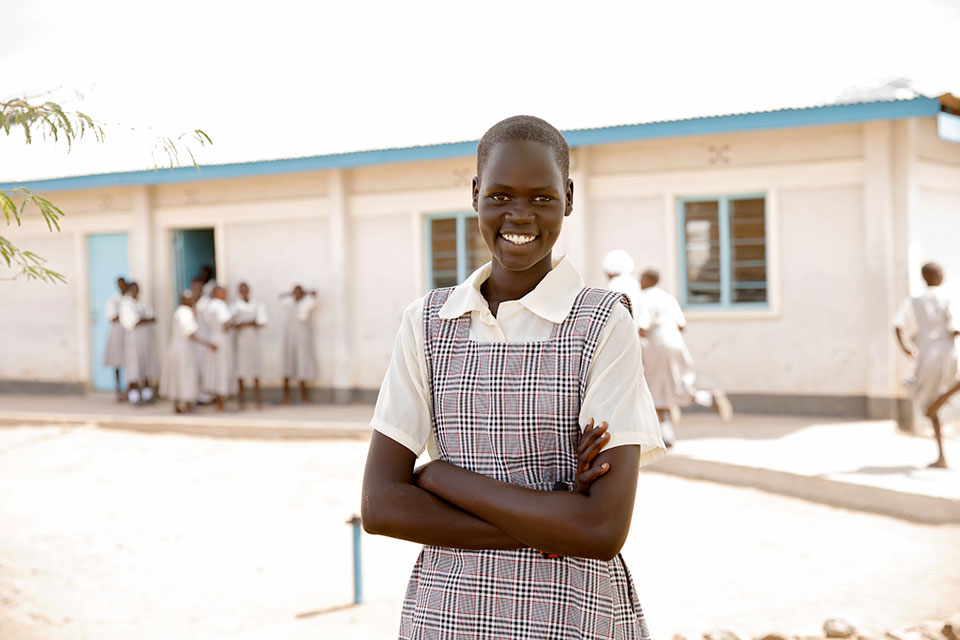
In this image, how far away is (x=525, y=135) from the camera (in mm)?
1680

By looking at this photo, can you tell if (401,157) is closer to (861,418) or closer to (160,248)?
(160,248)

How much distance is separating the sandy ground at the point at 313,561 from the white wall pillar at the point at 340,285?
392 cm

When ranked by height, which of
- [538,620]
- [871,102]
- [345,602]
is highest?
[871,102]

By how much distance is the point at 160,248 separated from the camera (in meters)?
14.4

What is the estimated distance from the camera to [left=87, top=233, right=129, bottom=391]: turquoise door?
1477 centimetres

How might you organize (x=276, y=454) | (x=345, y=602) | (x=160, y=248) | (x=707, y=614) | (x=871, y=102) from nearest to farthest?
1. (x=707, y=614)
2. (x=345, y=602)
3. (x=871, y=102)
4. (x=276, y=454)
5. (x=160, y=248)

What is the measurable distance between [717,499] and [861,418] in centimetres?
342

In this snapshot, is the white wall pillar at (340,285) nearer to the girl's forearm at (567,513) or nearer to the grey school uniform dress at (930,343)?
the grey school uniform dress at (930,343)

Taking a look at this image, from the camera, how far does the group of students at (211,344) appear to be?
494 inches

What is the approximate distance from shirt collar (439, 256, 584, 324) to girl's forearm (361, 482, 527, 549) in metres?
0.31

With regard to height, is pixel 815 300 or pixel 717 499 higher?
pixel 815 300

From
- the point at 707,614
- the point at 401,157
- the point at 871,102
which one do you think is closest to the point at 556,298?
the point at 707,614

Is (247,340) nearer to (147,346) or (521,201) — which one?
(147,346)

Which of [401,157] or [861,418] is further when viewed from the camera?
[401,157]
